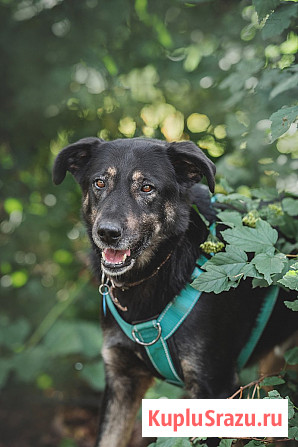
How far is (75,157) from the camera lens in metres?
3.00

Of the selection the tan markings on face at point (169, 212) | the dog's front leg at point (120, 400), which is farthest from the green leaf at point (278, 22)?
the dog's front leg at point (120, 400)

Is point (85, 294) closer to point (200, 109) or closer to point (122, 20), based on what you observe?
point (200, 109)

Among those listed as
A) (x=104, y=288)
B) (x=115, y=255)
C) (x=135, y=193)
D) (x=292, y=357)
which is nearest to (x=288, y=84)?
(x=135, y=193)

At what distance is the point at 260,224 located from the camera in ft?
7.38

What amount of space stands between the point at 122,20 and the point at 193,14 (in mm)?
599

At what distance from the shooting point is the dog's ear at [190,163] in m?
2.54

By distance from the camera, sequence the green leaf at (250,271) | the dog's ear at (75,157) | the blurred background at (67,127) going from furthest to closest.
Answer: the blurred background at (67,127) < the dog's ear at (75,157) < the green leaf at (250,271)

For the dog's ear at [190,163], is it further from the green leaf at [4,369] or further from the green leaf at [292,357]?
the green leaf at [4,369]

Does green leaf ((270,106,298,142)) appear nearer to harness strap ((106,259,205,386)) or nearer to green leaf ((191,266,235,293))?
green leaf ((191,266,235,293))

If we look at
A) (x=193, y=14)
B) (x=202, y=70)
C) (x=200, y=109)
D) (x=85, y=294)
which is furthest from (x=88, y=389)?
(x=193, y=14)

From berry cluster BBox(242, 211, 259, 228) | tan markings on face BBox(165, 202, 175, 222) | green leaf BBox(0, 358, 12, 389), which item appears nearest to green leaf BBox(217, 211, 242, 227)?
berry cluster BBox(242, 211, 259, 228)

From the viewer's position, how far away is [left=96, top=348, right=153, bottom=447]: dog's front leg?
116 inches

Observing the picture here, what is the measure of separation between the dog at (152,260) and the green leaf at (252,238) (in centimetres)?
41

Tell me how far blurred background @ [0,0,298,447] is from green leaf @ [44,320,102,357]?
0.4 inches
